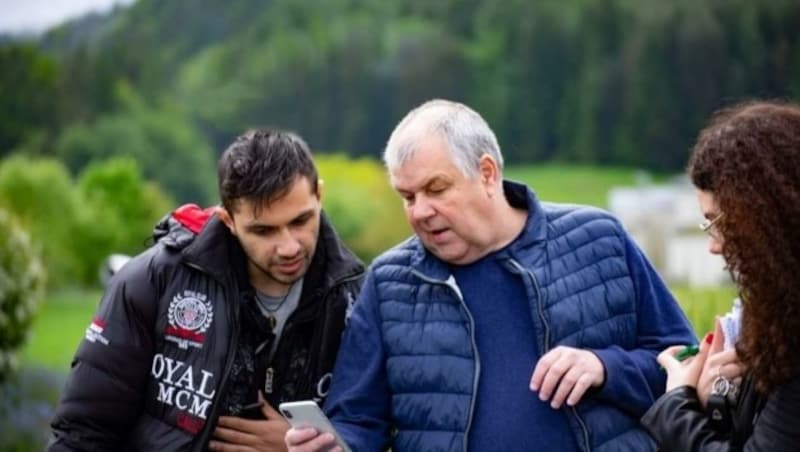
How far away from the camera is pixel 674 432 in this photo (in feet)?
9.04

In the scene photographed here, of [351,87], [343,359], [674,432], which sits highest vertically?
[351,87]

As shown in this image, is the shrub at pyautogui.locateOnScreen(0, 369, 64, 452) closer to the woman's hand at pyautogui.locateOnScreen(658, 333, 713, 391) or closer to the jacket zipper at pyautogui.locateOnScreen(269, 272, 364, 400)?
the jacket zipper at pyautogui.locateOnScreen(269, 272, 364, 400)

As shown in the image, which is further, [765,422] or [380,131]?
[380,131]

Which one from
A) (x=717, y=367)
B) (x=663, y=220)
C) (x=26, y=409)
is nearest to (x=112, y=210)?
(x=663, y=220)

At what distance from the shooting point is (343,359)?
131 inches

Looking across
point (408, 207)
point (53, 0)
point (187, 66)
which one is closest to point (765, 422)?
point (408, 207)

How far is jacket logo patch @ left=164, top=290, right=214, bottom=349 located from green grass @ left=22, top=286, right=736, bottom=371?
4.36 meters

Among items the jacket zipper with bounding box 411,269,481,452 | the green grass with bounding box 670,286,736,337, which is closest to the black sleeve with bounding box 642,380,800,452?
the jacket zipper with bounding box 411,269,481,452

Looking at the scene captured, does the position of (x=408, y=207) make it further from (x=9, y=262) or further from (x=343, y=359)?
(x=9, y=262)

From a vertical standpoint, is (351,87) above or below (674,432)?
above

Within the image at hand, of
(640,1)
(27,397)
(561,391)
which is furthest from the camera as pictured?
(640,1)

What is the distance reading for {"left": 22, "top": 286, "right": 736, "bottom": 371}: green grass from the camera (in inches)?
297

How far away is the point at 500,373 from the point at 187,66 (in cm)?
3046

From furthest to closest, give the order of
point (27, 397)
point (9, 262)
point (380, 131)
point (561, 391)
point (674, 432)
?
point (380, 131)
point (27, 397)
point (9, 262)
point (561, 391)
point (674, 432)
